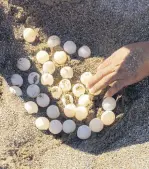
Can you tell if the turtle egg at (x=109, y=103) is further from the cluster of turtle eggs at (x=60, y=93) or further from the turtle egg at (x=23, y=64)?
the turtle egg at (x=23, y=64)

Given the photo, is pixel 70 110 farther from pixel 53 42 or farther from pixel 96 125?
pixel 53 42

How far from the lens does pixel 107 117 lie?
2061 millimetres

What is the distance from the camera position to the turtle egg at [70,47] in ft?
7.23

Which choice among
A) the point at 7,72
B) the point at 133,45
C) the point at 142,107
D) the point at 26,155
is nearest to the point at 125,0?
the point at 133,45

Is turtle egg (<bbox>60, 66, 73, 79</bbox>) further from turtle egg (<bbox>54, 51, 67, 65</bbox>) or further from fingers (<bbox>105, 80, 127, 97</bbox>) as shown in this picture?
fingers (<bbox>105, 80, 127, 97</bbox>)

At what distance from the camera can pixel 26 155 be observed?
2043 mm

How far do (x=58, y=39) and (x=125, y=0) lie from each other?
375mm

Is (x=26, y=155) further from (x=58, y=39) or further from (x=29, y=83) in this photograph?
(x=58, y=39)

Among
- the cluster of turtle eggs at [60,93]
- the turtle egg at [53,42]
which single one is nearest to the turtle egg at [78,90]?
the cluster of turtle eggs at [60,93]

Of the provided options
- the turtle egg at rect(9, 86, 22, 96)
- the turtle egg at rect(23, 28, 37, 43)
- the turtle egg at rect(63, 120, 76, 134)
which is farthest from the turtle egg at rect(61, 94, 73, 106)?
the turtle egg at rect(23, 28, 37, 43)

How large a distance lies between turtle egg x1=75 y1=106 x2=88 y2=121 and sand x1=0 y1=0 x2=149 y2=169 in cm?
9

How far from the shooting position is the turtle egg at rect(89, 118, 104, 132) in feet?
6.76

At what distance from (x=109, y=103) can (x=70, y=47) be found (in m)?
0.34

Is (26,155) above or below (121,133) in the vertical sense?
below
